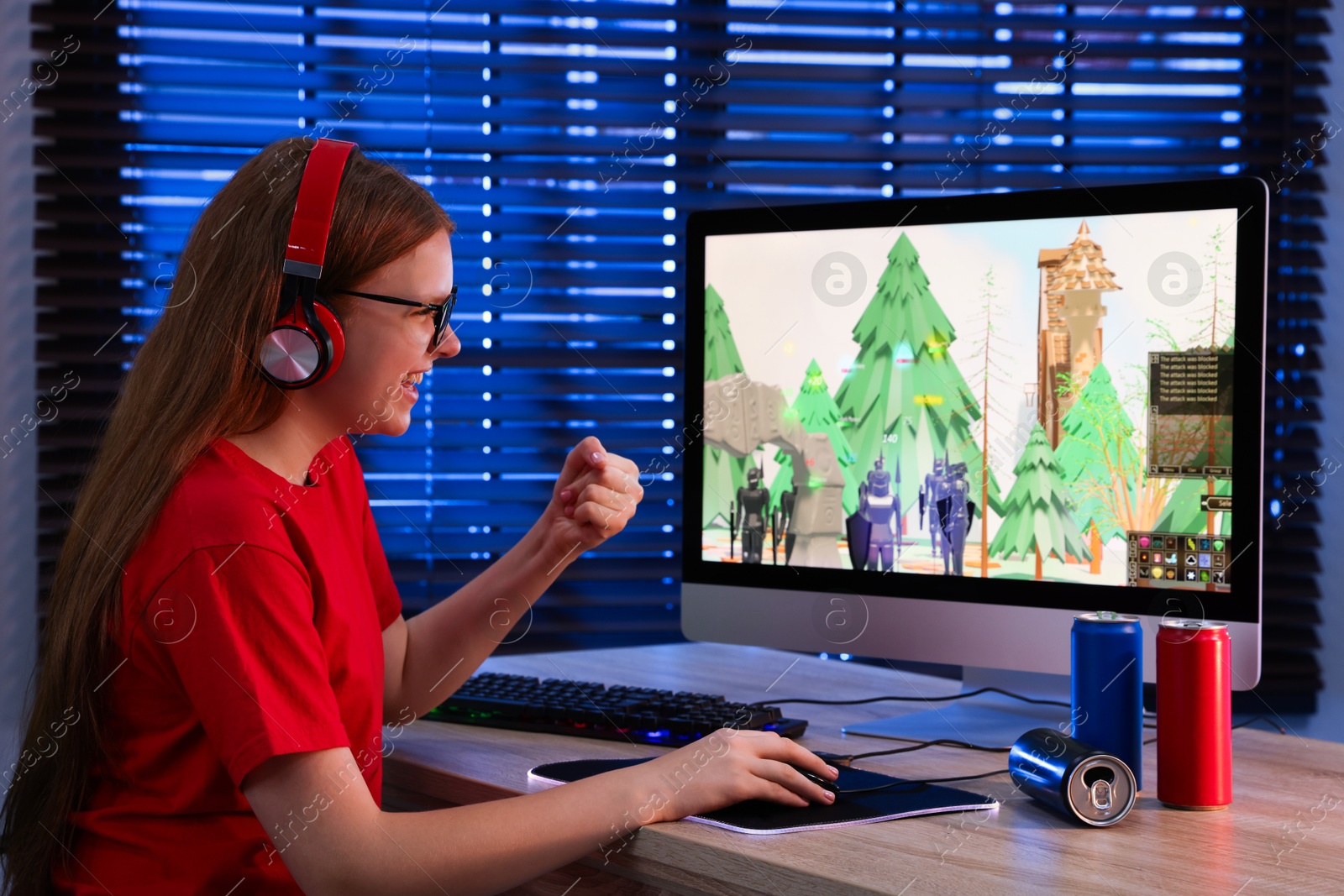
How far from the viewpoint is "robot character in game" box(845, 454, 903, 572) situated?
1.25m

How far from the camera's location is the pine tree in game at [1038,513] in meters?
1.16

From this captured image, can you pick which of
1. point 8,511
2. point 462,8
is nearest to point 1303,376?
point 462,8

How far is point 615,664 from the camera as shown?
5.17 feet

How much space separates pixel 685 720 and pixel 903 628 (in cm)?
29

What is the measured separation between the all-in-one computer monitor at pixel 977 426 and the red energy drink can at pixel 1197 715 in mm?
180

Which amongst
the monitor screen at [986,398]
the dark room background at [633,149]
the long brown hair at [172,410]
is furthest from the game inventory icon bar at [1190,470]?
the dark room background at [633,149]

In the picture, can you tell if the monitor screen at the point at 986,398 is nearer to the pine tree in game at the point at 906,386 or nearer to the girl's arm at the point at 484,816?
the pine tree in game at the point at 906,386

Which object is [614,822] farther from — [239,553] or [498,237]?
[498,237]

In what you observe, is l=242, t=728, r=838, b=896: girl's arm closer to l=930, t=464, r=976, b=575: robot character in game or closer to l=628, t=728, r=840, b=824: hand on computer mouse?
l=628, t=728, r=840, b=824: hand on computer mouse

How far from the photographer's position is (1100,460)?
1144mm

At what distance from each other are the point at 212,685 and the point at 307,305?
311mm

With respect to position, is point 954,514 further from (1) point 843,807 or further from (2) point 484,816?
(2) point 484,816

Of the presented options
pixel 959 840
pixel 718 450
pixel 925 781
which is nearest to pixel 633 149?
pixel 718 450

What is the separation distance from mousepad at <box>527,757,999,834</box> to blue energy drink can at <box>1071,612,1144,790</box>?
0.11 meters
